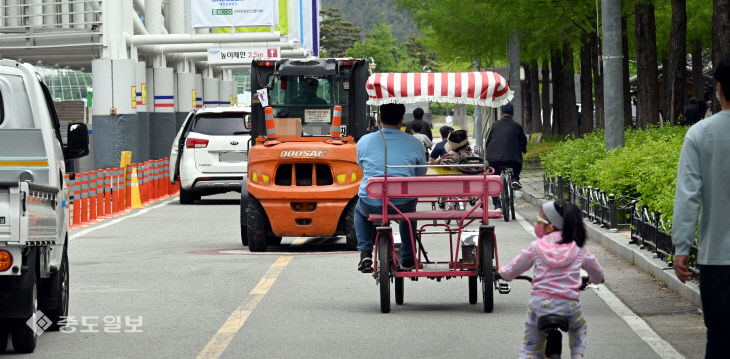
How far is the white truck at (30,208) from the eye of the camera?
852 cm

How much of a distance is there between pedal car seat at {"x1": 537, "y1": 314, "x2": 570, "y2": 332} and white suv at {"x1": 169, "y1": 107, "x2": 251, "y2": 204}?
1921 centimetres

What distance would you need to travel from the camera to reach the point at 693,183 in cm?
648

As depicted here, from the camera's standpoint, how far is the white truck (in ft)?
27.9

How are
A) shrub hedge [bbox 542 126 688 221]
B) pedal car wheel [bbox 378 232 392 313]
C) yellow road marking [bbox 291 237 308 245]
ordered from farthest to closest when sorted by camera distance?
yellow road marking [bbox 291 237 308 245] → shrub hedge [bbox 542 126 688 221] → pedal car wheel [bbox 378 232 392 313]

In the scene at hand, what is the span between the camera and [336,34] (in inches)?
7470

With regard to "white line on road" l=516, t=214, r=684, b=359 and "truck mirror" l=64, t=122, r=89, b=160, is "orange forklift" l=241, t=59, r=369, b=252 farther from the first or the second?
"truck mirror" l=64, t=122, r=89, b=160

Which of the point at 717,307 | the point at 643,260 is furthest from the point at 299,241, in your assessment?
the point at 717,307

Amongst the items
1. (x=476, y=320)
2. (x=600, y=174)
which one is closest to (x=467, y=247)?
(x=476, y=320)

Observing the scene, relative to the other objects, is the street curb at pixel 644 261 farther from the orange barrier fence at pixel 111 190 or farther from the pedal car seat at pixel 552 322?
the orange barrier fence at pixel 111 190

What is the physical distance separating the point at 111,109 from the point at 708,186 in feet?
106

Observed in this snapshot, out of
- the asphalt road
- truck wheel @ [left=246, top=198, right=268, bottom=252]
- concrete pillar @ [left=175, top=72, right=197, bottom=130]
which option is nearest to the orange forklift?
truck wheel @ [left=246, top=198, right=268, bottom=252]

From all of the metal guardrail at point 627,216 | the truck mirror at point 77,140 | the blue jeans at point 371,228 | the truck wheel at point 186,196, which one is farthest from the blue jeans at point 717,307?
the truck wheel at point 186,196

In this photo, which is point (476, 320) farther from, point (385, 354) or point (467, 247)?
point (385, 354)

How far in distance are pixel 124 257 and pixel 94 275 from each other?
2135 millimetres
